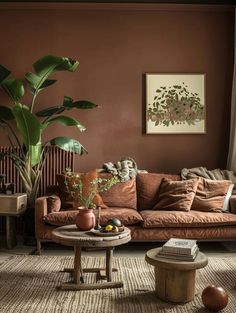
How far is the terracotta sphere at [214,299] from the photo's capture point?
9.38 ft

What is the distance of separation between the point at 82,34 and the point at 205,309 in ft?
13.1

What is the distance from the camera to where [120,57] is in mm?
5656

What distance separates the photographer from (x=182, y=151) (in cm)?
569

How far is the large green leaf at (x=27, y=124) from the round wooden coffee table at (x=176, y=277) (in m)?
2.13

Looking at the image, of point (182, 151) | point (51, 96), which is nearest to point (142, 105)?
point (182, 151)

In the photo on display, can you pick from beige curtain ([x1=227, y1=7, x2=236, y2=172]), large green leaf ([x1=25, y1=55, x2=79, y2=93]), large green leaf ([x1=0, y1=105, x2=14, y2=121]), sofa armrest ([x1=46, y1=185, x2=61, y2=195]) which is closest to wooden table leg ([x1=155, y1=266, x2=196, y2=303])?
sofa armrest ([x1=46, y1=185, x2=61, y2=195])

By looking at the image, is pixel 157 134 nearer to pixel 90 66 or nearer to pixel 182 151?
pixel 182 151

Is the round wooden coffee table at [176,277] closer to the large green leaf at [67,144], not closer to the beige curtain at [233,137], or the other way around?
the large green leaf at [67,144]

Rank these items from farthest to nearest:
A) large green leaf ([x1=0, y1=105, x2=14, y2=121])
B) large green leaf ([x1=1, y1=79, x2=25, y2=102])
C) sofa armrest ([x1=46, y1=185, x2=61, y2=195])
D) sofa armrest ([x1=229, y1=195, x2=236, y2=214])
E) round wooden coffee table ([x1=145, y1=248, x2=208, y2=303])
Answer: sofa armrest ([x1=46, y1=185, x2=61, y2=195]), large green leaf ([x1=0, y1=105, x2=14, y2=121]), large green leaf ([x1=1, y1=79, x2=25, y2=102]), sofa armrest ([x1=229, y1=195, x2=236, y2=214]), round wooden coffee table ([x1=145, y1=248, x2=208, y2=303])

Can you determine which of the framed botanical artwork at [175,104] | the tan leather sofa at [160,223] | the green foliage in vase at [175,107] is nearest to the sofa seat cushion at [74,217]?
the tan leather sofa at [160,223]

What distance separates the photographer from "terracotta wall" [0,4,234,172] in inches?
221

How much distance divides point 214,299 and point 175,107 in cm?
324

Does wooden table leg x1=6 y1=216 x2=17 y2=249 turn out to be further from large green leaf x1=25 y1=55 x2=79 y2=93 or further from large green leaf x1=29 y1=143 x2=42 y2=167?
large green leaf x1=25 y1=55 x2=79 y2=93

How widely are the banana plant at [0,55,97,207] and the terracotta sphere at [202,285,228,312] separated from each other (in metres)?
2.57
